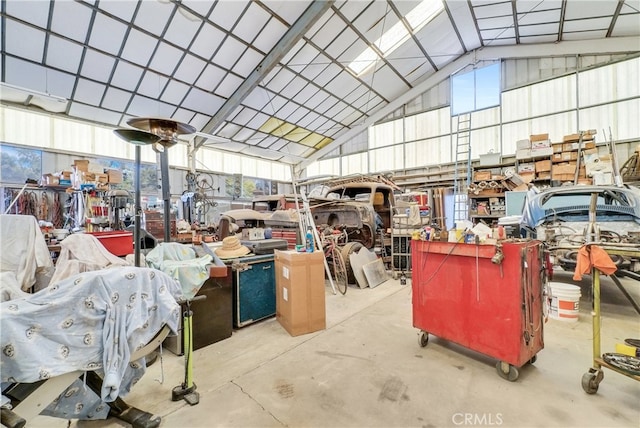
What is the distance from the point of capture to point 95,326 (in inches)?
51.1

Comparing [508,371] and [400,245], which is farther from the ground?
[400,245]

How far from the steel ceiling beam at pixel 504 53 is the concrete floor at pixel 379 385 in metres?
9.55

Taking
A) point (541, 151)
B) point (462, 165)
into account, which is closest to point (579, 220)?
point (541, 151)

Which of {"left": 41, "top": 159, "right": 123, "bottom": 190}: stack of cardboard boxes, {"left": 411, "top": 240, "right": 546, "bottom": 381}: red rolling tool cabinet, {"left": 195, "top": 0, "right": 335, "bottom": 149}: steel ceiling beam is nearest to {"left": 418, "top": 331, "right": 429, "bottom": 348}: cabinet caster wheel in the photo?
{"left": 411, "top": 240, "right": 546, "bottom": 381}: red rolling tool cabinet

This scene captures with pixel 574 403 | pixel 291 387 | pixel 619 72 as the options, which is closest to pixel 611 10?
pixel 619 72

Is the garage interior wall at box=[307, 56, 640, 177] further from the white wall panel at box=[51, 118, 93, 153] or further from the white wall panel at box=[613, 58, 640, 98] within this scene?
the white wall panel at box=[51, 118, 93, 153]

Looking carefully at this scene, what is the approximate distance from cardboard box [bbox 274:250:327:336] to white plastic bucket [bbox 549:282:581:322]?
2770 mm

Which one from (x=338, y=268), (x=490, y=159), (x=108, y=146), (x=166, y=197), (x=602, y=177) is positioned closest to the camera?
(x=166, y=197)

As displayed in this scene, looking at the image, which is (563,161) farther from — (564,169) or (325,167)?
(325,167)

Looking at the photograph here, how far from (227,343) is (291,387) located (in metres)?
1.09

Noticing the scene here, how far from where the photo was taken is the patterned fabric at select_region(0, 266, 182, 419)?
1095 mm

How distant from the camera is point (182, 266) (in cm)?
211

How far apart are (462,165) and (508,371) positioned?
10034mm

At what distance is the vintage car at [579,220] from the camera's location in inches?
128
